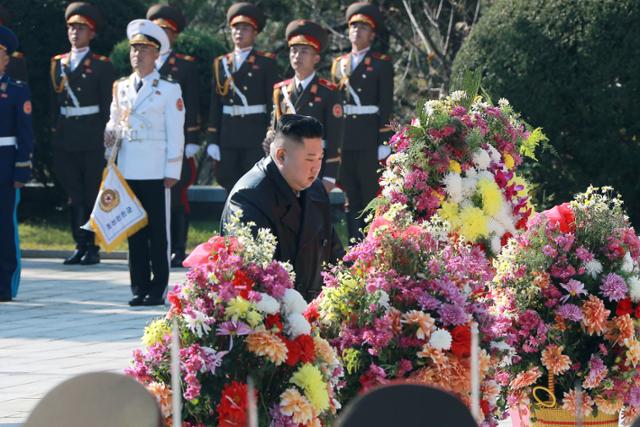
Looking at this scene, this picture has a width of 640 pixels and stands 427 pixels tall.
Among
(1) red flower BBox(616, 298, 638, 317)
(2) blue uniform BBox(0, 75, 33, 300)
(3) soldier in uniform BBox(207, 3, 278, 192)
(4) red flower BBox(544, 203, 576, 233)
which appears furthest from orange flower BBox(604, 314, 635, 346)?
(3) soldier in uniform BBox(207, 3, 278, 192)

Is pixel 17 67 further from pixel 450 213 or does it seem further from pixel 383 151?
pixel 450 213

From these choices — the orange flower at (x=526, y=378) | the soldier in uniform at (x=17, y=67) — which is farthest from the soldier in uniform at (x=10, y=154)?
the orange flower at (x=526, y=378)

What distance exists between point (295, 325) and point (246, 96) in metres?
8.69

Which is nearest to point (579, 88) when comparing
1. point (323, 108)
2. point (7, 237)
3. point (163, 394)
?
point (323, 108)

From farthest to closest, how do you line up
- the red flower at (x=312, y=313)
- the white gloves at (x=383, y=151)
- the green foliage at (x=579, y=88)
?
the white gloves at (x=383, y=151)
the green foliage at (x=579, y=88)
the red flower at (x=312, y=313)

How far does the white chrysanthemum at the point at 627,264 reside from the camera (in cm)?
648

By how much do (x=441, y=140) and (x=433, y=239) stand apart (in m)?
1.98

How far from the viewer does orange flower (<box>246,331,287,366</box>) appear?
16.1ft

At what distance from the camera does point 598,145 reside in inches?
511

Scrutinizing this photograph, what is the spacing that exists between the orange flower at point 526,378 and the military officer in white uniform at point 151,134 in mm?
5045

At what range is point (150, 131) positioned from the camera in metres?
10.9

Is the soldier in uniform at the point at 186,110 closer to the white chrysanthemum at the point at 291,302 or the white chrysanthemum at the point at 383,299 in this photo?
the white chrysanthemum at the point at 383,299

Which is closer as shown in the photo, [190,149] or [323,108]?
[323,108]

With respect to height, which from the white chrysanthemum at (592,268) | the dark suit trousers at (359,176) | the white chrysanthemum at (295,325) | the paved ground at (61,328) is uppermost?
the white chrysanthemum at (295,325)
